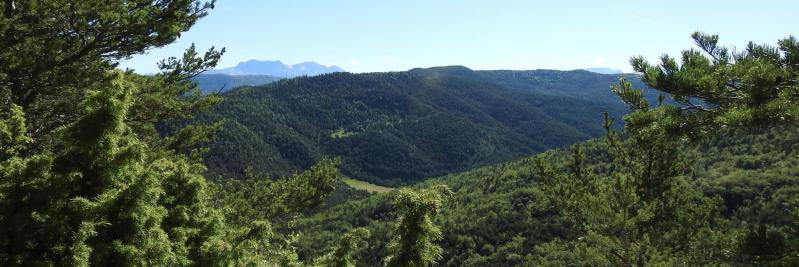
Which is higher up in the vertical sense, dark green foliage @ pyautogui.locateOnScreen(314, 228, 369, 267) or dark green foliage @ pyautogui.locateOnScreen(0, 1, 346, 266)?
dark green foliage @ pyautogui.locateOnScreen(0, 1, 346, 266)

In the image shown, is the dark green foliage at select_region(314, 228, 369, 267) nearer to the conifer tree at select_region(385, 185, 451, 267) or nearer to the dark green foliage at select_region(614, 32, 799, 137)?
the conifer tree at select_region(385, 185, 451, 267)

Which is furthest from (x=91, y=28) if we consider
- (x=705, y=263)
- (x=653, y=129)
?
(x=705, y=263)

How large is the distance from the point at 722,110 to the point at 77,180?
30.1 feet

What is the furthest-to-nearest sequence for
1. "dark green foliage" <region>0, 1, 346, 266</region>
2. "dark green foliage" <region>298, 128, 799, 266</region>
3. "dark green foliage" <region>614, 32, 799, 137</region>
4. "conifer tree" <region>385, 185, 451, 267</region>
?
1. "dark green foliage" <region>298, 128, 799, 266</region>
2. "dark green foliage" <region>614, 32, 799, 137</region>
3. "conifer tree" <region>385, 185, 451, 267</region>
4. "dark green foliage" <region>0, 1, 346, 266</region>

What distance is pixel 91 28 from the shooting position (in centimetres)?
1108

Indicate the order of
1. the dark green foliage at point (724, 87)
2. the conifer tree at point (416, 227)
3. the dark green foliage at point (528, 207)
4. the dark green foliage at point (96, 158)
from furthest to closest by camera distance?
1. the dark green foliage at point (528, 207)
2. the dark green foliage at point (724, 87)
3. the conifer tree at point (416, 227)
4. the dark green foliage at point (96, 158)

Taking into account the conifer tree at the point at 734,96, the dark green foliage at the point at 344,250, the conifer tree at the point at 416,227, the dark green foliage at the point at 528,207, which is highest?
the conifer tree at the point at 734,96

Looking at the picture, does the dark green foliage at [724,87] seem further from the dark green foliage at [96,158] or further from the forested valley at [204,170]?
the dark green foliage at [96,158]

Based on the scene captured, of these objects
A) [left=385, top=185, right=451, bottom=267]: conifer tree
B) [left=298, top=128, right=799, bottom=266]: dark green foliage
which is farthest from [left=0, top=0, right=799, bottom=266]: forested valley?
[left=298, top=128, right=799, bottom=266]: dark green foliage

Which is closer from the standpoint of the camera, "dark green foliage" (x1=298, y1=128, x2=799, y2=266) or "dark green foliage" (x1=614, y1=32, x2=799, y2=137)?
"dark green foliage" (x1=614, y1=32, x2=799, y2=137)

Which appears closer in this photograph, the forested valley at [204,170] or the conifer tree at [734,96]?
the forested valley at [204,170]

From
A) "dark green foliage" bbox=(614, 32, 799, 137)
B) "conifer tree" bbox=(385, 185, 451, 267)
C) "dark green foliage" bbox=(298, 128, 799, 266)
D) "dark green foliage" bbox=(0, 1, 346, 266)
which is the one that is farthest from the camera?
"dark green foliage" bbox=(298, 128, 799, 266)

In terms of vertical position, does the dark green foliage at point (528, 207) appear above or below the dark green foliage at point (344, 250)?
below

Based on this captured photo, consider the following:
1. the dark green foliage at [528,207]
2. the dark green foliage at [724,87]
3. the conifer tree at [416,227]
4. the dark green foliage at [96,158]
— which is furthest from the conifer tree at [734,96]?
the dark green foliage at [528,207]
